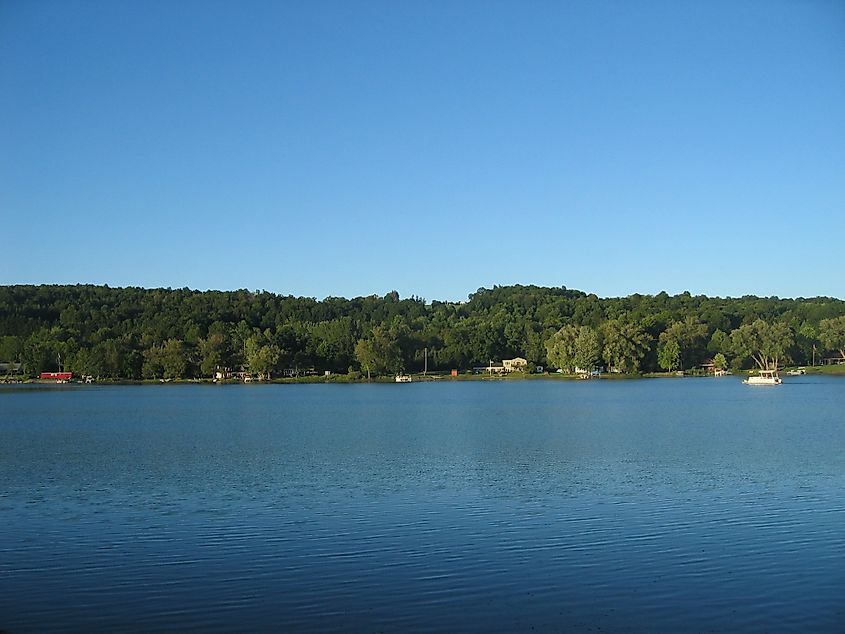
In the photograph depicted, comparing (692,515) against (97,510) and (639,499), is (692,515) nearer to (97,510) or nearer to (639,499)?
(639,499)

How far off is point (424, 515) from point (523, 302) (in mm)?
168680

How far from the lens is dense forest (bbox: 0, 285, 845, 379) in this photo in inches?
5044

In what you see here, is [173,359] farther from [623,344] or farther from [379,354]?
[623,344]

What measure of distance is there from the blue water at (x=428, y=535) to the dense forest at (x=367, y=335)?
93550 mm

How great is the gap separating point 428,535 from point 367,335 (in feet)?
412

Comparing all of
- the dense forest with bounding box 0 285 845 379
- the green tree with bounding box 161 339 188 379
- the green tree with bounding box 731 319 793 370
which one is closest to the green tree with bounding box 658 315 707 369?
the dense forest with bounding box 0 285 845 379

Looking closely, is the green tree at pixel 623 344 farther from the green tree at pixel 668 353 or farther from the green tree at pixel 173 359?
the green tree at pixel 173 359

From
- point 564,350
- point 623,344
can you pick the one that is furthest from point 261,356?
point 623,344

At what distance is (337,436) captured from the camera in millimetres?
39031

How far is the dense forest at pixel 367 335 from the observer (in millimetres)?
128125

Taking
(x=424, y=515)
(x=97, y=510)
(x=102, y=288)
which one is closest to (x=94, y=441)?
(x=97, y=510)

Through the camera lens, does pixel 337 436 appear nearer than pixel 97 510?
No

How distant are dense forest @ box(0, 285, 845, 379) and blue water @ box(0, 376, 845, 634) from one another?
93.6 meters

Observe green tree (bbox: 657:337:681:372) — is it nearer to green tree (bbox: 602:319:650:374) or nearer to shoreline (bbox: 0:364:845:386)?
shoreline (bbox: 0:364:845:386)
